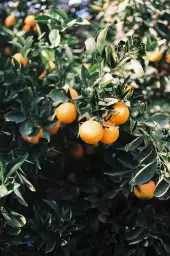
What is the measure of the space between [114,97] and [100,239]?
0.70 m

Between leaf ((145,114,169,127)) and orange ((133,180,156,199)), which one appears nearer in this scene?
leaf ((145,114,169,127))

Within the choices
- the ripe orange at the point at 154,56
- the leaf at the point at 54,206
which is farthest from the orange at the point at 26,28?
the leaf at the point at 54,206

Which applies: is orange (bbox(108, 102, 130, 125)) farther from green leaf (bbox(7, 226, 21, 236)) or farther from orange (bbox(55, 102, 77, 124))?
green leaf (bbox(7, 226, 21, 236))

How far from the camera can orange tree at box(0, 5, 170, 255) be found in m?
1.17

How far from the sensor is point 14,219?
1205mm

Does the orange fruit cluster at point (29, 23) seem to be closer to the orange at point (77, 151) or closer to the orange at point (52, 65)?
the orange at point (52, 65)

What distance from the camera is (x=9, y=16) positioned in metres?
1.92

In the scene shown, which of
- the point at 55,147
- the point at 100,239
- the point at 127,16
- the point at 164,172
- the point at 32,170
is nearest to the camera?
the point at 164,172

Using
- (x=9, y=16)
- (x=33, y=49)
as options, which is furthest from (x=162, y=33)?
(x=9, y=16)

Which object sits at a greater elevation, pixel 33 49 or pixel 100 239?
pixel 33 49

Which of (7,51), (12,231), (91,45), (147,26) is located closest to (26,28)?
(7,51)

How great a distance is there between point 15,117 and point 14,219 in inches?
12.2

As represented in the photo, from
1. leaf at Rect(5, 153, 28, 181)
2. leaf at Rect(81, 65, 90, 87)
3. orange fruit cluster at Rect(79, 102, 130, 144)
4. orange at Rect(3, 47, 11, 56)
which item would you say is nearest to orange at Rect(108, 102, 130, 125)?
orange fruit cluster at Rect(79, 102, 130, 144)

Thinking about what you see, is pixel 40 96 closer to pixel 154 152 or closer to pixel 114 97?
pixel 114 97
